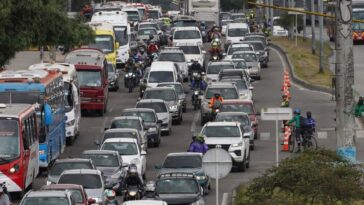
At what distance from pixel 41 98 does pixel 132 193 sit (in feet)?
29.6

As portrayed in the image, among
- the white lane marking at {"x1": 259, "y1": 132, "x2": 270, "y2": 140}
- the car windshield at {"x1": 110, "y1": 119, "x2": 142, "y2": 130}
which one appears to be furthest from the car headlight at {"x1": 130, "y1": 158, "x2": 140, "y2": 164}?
the white lane marking at {"x1": 259, "y1": 132, "x2": 270, "y2": 140}

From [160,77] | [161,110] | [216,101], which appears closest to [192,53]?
[160,77]

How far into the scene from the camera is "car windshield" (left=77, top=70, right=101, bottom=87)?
58.2 m

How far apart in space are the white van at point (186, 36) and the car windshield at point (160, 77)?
18472mm

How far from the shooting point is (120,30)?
8288cm

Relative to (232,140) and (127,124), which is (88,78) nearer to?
(127,124)

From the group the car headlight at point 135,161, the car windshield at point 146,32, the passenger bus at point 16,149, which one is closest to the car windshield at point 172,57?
the car windshield at point 146,32

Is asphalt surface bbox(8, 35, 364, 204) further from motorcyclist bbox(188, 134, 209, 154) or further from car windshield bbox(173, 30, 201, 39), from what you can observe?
car windshield bbox(173, 30, 201, 39)

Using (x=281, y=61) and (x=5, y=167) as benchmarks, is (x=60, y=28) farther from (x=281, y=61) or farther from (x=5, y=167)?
(x=281, y=61)

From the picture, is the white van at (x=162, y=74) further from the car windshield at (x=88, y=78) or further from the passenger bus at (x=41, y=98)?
the passenger bus at (x=41, y=98)

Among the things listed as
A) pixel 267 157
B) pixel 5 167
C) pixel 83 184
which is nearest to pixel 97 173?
pixel 83 184

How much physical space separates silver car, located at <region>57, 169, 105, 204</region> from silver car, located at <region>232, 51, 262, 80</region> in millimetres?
36852

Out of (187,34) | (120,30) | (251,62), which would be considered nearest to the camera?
(251,62)

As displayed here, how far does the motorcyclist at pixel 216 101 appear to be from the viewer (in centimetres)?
5350
